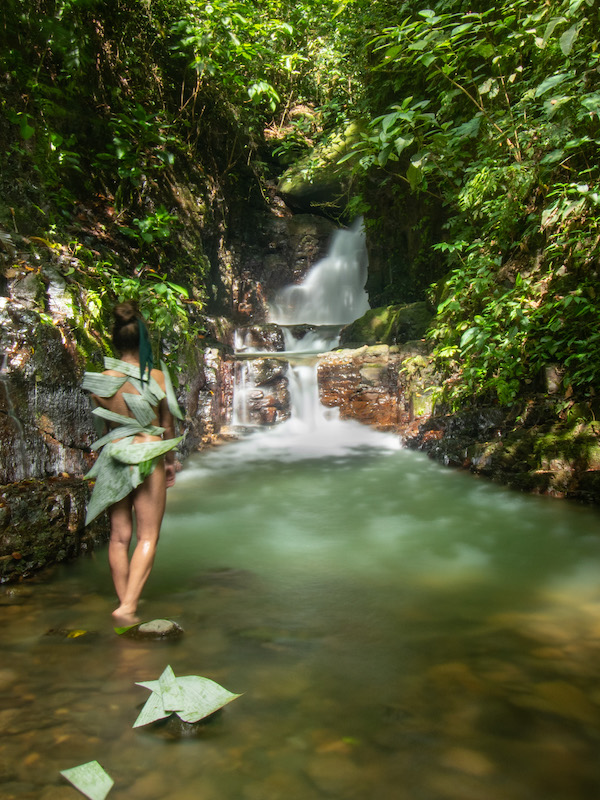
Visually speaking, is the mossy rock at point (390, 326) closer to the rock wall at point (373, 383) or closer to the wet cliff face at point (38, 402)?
the rock wall at point (373, 383)

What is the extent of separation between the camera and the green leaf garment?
2.73 metres

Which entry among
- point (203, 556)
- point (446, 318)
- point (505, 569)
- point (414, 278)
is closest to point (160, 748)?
point (203, 556)

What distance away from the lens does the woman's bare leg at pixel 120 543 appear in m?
2.80

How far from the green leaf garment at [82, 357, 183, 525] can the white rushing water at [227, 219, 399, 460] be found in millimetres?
5205

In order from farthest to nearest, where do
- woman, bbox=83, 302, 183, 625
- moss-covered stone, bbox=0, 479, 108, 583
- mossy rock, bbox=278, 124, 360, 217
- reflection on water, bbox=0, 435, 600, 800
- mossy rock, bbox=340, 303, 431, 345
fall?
mossy rock, bbox=278, 124, 360, 217 < mossy rock, bbox=340, 303, 431, 345 < moss-covered stone, bbox=0, 479, 108, 583 < woman, bbox=83, 302, 183, 625 < reflection on water, bbox=0, 435, 600, 800

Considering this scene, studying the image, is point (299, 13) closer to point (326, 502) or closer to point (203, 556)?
point (326, 502)

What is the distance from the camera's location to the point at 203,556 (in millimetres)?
4027

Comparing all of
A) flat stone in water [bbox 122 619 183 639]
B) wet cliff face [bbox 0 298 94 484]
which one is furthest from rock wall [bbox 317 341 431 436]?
flat stone in water [bbox 122 619 183 639]

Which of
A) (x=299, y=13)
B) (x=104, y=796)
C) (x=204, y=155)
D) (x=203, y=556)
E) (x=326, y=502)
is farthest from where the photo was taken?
(x=299, y=13)

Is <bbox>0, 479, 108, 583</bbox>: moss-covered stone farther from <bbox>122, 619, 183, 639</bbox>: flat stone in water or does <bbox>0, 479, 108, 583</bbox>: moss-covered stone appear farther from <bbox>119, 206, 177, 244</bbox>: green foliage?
<bbox>119, 206, 177, 244</bbox>: green foliage

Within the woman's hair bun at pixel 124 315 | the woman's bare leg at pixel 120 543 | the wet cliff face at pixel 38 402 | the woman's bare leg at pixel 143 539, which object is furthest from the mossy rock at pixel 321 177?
the woman's bare leg at pixel 120 543

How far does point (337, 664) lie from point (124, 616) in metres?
1.21

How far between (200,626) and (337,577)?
3.75ft

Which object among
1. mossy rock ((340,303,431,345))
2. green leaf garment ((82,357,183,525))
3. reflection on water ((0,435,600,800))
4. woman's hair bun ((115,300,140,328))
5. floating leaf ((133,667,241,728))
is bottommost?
reflection on water ((0,435,600,800))
